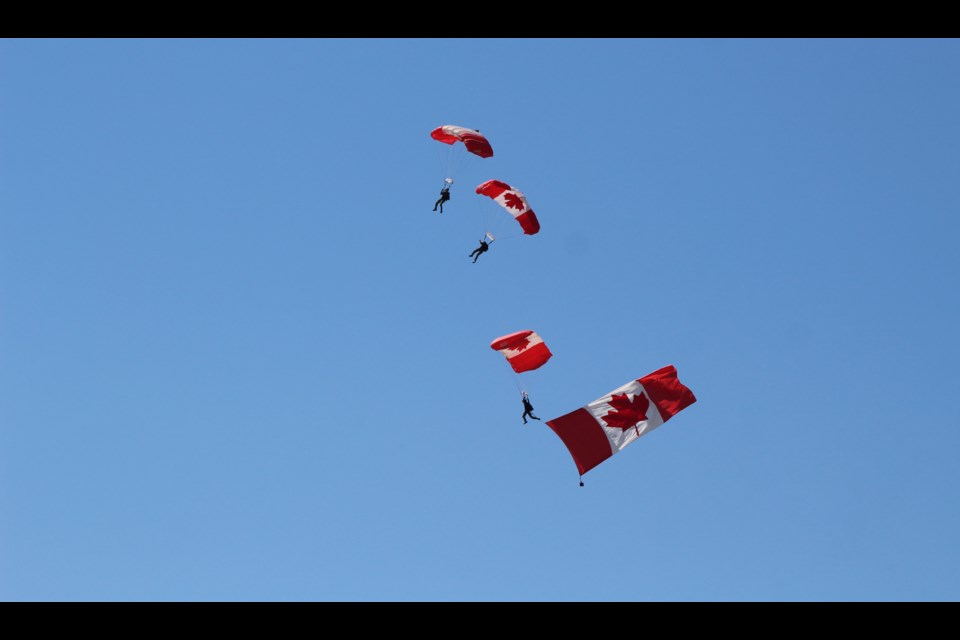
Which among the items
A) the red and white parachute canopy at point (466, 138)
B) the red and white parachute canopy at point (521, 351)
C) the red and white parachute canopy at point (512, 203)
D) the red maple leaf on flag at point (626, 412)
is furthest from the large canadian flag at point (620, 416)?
the red and white parachute canopy at point (466, 138)

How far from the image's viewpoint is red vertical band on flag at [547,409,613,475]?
3859 cm

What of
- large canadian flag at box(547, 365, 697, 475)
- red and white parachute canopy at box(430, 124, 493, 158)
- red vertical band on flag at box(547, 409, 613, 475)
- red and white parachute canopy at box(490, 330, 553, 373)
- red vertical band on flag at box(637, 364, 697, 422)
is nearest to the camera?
red vertical band on flag at box(547, 409, 613, 475)

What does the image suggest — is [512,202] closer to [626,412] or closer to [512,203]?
[512,203]

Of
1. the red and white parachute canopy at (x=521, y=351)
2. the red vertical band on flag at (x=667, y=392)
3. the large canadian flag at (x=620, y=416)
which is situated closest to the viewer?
the large canadian flag at (x=620, y=416)

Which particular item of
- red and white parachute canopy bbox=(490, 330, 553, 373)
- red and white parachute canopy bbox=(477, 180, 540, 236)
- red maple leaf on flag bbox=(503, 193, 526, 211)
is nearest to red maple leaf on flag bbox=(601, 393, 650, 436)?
red and white parachute canopy bbox=(490, 330, 553, 373)

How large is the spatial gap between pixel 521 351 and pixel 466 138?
954cm

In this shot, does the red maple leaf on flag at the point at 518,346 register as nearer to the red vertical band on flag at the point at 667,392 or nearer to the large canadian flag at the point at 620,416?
the large canadian flag at the point at 620,416

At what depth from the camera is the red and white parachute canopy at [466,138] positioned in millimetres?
44562

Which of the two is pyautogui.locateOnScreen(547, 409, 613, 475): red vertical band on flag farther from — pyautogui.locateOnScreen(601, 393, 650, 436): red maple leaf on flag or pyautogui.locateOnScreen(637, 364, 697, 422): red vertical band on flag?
pyautogui.locateOnScreen(637, 364, 697, 422): red vertical band on flag

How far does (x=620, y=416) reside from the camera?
39938 mm

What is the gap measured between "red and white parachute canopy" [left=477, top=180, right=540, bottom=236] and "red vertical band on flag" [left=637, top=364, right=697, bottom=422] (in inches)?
335

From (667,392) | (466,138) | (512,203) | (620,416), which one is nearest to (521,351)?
(620,416)
